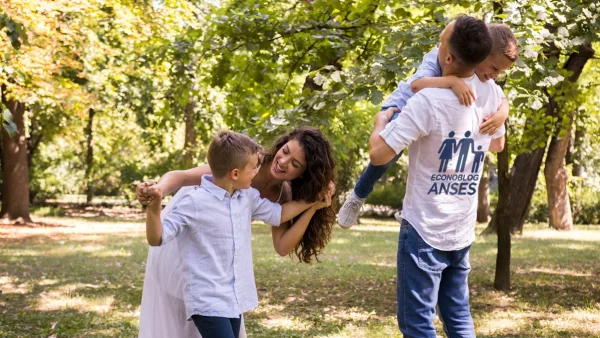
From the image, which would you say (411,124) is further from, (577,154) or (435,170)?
(577,154)

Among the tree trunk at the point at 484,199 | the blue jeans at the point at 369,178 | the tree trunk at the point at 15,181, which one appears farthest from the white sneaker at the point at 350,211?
the tree trunk at the point at 484,199

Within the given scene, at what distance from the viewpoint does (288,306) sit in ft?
29.5

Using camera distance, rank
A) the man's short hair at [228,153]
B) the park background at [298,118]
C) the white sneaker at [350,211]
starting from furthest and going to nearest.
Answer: the park background at [298,118]
the white sneaker at [350,211]
the man's short hair at [228,153]

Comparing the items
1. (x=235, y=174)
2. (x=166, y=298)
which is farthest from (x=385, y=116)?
(x=166, y=298)

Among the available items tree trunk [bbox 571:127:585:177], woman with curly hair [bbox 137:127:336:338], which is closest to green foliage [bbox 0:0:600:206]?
woman with curly hair [bbox 137:127:336:338]

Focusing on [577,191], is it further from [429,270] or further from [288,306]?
[429,270]

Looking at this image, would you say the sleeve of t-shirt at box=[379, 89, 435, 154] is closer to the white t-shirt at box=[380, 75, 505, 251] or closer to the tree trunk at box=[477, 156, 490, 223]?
the white t-shirt at box=[380, 75, 505, 251]

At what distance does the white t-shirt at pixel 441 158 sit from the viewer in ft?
11.2

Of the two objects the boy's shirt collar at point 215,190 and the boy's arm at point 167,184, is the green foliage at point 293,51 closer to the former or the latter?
the boy's arm at point 167,184

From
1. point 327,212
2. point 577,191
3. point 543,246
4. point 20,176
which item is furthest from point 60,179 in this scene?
point 327,212

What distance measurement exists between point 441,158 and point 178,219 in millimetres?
1193

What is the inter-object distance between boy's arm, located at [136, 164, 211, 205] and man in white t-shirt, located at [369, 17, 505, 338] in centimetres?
90

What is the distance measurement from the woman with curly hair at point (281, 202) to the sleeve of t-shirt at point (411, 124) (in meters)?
0.49

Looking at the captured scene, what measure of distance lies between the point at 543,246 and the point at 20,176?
1461 cm
